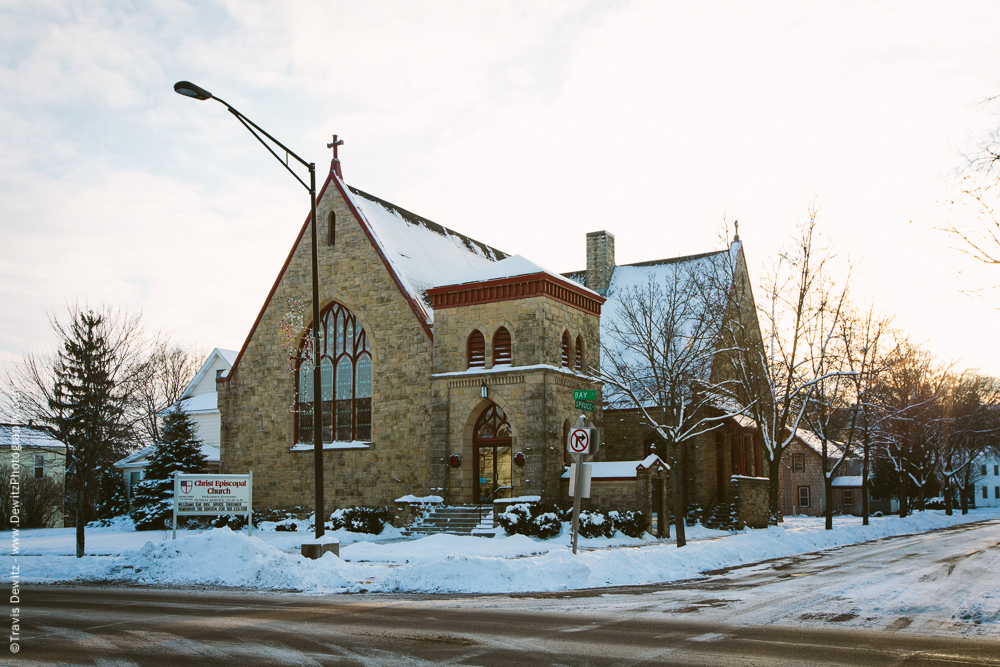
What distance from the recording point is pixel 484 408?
27.3m

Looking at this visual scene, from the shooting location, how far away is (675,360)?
22266 mm

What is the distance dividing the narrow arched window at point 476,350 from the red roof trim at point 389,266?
5.05 feet

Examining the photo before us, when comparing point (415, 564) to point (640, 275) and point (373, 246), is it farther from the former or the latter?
point (640, 275)

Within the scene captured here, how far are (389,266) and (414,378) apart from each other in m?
4.10

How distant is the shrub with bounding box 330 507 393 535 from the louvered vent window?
5777mm

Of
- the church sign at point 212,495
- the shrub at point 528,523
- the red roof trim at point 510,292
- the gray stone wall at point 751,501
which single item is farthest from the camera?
the gray stone wall at point 751,501

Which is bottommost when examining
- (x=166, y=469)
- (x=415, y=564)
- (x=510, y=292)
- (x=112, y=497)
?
(x=112, y=497)

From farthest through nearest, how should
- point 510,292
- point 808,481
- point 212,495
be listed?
point 808,481 < point 510,292 < point 212,495

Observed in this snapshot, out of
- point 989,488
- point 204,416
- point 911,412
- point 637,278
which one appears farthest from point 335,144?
point 989,488

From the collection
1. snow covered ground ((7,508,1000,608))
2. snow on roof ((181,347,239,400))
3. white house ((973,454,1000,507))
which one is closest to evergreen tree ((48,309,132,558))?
snow covered ground ((7,508,1000,608))

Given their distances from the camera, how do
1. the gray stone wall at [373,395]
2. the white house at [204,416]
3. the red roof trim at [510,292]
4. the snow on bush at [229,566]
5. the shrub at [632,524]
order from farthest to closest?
the white house at [204,416]
the gray stone wall at [373,395]
the red roof trim at [510,292]
the shrub at [632,524]
the snow on bush at [229,566]

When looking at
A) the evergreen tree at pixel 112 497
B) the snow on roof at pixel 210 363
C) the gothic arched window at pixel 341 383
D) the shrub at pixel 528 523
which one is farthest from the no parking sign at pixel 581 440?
the snow on roof at pixel 210 363

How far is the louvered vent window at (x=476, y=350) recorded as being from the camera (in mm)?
27438

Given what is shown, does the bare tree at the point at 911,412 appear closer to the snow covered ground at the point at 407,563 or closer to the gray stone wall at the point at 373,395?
the snow covered ground at the point at 407,563
